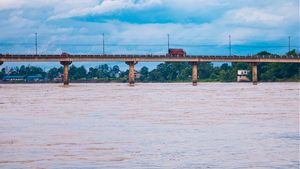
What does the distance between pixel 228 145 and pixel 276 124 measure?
29.6ft

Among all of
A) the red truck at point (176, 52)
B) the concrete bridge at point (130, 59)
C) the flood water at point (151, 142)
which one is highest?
the red truck at point (176, 52)

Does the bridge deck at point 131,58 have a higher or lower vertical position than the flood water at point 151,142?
higher

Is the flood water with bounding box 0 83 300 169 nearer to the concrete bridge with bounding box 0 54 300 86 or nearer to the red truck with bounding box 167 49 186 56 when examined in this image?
the concrete bridge with bounding box 0 54 300 86

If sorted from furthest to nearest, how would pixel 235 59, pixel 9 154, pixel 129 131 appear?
pixel 235 59 < pixel 129 131 < pixel 9 154

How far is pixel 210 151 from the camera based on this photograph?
20.6 meters

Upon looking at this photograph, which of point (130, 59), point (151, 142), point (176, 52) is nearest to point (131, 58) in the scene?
point (130, 59)

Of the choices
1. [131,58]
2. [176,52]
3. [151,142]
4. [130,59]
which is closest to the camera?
[151,142]

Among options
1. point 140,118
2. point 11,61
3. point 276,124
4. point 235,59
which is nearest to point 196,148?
point 276,124

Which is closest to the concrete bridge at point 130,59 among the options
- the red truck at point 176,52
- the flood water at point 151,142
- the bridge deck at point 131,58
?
the bridge deck at point 131,58

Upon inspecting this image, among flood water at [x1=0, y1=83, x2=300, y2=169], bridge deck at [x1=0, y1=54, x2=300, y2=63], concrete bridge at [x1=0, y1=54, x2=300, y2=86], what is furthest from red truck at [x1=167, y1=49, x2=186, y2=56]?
flood water at [x1=0, y1=83, x2=300, y2=169]

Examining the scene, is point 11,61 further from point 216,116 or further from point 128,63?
point 216,116

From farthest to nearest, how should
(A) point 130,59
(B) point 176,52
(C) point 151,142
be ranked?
(B) point 176,52, (A) point 130,59, (C) point 151,142

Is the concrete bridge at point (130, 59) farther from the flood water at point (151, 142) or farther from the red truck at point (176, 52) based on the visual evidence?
the flood water at point (151, 142)

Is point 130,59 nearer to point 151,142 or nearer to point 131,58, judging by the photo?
point 131,58
